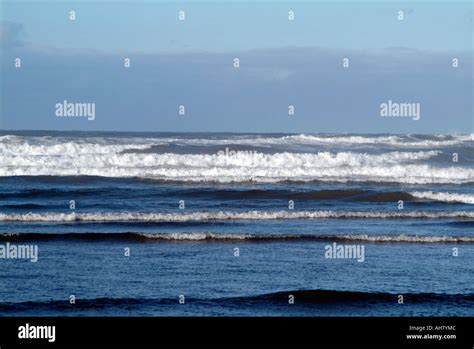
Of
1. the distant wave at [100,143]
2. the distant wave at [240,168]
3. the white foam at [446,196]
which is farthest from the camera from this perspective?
the distant wave at [100,143]

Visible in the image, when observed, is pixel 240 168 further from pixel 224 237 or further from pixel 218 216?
pixel 224 237

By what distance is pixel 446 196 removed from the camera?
79.0 ft

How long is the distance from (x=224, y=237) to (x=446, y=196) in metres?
10.0

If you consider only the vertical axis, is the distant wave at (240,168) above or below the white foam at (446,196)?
above

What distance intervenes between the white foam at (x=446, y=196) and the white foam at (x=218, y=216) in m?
2.63

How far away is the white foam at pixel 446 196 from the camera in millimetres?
23812

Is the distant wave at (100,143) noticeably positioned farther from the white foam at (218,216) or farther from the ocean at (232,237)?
the white foam at (218,216)

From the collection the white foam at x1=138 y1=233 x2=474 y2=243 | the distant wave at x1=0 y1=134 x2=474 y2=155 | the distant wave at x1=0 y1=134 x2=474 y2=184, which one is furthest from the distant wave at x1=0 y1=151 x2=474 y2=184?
the white foam at x1=138 y1=233 x2=474 y2=243

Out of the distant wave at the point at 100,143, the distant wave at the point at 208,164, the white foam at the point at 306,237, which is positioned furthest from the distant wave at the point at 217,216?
the distant wave at the point at 100,143

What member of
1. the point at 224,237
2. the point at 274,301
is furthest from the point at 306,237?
the point at 274,301
